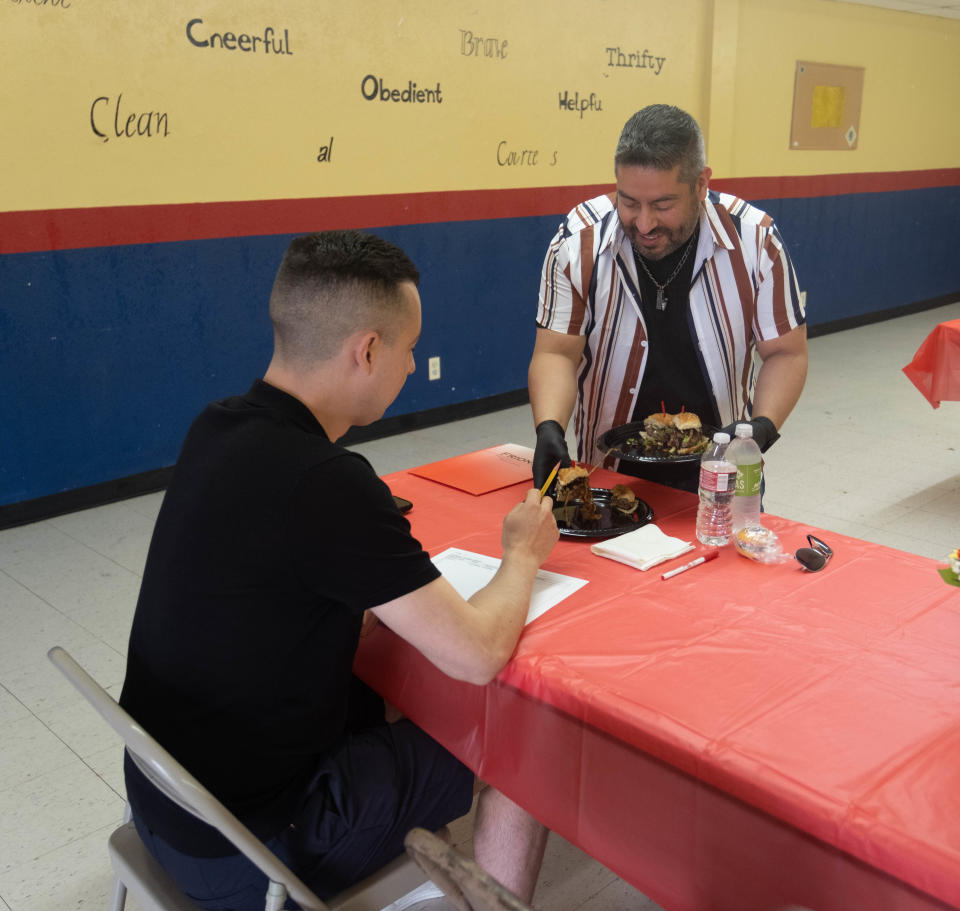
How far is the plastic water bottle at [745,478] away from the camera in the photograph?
5.63 feet

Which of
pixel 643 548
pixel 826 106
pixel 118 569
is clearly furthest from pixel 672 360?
pixel 826 106

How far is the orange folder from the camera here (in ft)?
Result: 6.74

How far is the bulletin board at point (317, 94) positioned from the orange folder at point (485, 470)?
8.11ft

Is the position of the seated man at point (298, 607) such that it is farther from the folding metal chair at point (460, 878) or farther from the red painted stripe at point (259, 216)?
the red painted stripe at point (259, 216)

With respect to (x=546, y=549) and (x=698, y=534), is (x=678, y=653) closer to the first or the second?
(x=546, y=549)

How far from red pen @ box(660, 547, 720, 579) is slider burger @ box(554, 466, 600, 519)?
0.27 meters

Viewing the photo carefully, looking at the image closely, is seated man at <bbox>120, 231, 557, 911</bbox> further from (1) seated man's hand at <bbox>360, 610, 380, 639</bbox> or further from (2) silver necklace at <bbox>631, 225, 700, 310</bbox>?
(2) silver necklace at <bbox>631, 225, 700, 310</bbox>

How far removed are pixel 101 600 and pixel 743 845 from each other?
2645 mm

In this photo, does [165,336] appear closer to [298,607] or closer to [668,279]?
[668,279]

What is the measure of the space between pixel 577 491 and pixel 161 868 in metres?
1.00

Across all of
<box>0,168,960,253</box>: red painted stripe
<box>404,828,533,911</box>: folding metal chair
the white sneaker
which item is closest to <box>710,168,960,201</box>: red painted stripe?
<box>0,168,960,253</box>: red painted stripe

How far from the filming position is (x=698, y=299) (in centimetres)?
214

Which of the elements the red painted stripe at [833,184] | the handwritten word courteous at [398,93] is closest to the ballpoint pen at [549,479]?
the handwritten word courteous at [398,93]

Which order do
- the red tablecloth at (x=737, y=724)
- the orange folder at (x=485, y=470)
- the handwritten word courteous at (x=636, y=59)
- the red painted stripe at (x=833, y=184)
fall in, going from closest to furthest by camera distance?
the red tablecloth at (x=737, y=724), the orange folder at (x=485, y=470), the handwritten word courteous at (x=636, y=59), the red painted stripe at (x=833, y=184)
